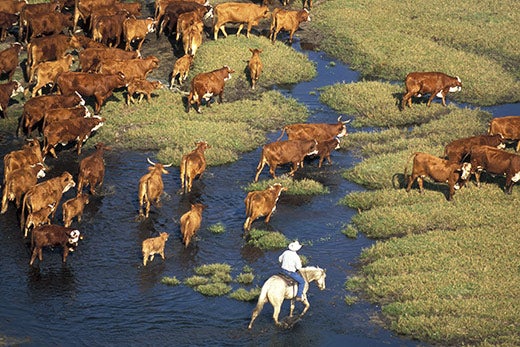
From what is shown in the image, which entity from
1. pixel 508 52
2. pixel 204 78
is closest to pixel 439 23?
pixel 508 52

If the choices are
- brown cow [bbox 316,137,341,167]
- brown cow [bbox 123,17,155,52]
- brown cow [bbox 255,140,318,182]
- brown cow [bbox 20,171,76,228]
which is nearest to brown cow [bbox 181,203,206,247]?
brown cow [bbox 20,171,76,228]

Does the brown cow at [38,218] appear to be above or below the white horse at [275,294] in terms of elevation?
below

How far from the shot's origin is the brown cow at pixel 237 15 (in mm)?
33875

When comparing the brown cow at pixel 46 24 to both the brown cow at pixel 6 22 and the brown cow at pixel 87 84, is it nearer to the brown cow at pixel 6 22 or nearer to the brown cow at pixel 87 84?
the brown cow at pixel 6 22

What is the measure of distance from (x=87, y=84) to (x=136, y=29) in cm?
503

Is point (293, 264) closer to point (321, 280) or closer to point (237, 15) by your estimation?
point (321, 280)

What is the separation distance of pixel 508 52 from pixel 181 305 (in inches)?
848

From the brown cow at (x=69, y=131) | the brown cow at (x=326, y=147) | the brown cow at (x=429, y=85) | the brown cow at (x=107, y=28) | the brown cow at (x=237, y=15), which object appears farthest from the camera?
the brown cow at (x=237, y=15)

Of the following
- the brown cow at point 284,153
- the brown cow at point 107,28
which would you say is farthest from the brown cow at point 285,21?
the brown cow at point 284,153

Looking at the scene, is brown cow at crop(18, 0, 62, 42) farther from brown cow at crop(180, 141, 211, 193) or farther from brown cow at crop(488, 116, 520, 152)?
brown cow at crop(488, 116, 520, 152)

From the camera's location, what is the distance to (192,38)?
3181cm

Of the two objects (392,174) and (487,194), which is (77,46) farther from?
(487,194)

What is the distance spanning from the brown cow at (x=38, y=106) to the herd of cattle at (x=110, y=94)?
1.1 inches

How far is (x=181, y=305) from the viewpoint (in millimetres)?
18156
